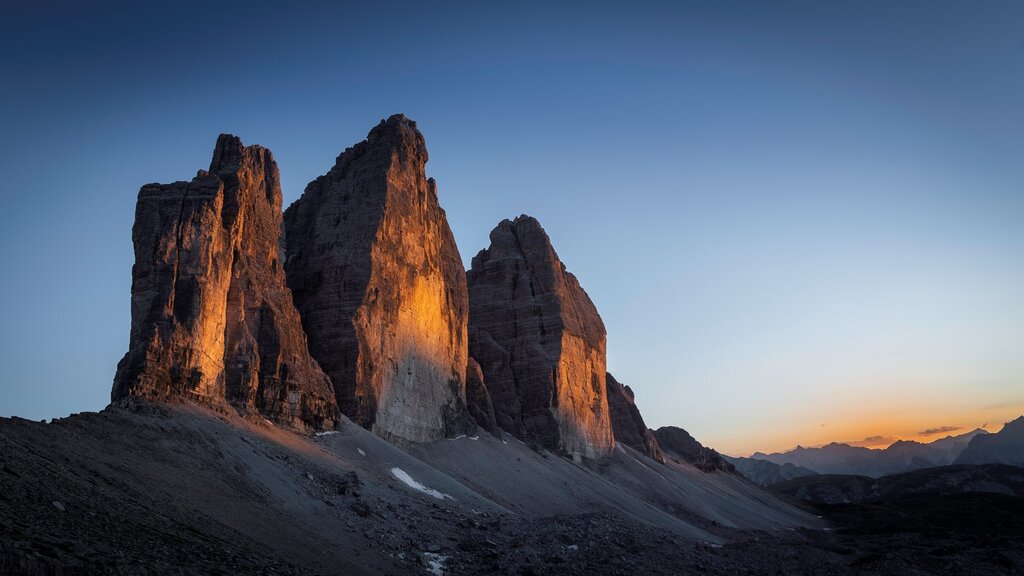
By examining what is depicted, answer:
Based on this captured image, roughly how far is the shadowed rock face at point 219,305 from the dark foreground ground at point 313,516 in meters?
2.33

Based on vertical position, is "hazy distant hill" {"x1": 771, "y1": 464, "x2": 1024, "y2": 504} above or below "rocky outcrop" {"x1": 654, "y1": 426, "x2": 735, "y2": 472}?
below

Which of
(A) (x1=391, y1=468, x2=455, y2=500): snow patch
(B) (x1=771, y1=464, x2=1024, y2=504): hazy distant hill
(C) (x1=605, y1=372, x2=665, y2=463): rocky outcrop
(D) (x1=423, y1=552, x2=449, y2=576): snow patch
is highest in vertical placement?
(C) (x1=605, y1=372, x2=665, y2=463): rocky outcrop

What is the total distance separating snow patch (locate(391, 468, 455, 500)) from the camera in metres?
38.7

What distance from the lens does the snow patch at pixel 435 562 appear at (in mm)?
24578

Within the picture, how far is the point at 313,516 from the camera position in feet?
88.4

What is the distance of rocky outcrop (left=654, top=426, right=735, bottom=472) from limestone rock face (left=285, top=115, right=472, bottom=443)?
65.4 metres

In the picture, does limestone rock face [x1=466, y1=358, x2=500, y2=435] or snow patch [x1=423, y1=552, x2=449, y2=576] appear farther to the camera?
limestone rock face [x1=466, y1=358, x2=500, y2=435]

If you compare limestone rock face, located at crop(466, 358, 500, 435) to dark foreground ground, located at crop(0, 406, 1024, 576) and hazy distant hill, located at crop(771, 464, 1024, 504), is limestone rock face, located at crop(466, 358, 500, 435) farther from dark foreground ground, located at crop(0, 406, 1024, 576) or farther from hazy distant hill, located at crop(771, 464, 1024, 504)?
hazy distant hill, located at crop(771, 464, 1024, 504)

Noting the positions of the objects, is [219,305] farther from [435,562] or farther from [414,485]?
[435,562]

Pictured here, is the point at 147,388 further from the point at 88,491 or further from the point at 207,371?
the point at 88,491

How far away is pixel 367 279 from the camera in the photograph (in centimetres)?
5247

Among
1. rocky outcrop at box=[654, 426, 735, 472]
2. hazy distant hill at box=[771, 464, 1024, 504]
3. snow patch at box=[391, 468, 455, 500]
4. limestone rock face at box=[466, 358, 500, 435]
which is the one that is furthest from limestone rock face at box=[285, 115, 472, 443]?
hazy distant hill at box=[771, 464, 1024, 504]

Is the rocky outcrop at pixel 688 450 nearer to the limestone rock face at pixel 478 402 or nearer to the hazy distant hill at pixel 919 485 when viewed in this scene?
the hazy distant hill at pixel 919 485

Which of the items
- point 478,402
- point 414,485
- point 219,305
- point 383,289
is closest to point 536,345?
point 478,402
